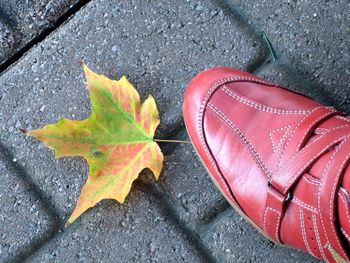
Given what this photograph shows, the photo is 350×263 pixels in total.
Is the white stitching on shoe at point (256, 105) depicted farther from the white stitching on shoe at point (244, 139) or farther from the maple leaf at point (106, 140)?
the maple leaf at point (106, 140)

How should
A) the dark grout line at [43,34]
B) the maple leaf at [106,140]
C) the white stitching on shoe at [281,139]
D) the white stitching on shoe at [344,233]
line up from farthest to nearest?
1. the dark grout line at [43,34]
2. the maple leaf at [106,140]
3. the white stitching on shoe at [281,139]
4. the white stitching on shoe at [344,233]

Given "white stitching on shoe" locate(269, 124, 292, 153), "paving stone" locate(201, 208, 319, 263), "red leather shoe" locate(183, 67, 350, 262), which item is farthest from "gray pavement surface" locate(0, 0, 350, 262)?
"white stitching on shoe" locate(269, 124, 292, 153)

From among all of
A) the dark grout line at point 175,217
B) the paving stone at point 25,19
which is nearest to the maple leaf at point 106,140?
the dark grout line at point 175,217

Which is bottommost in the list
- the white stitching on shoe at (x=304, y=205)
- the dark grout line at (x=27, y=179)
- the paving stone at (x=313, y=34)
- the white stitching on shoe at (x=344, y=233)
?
the dark grout line at (x=27, y=179)

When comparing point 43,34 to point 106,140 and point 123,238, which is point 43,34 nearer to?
point 106,140

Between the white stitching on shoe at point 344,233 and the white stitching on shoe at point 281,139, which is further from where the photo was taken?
the white stitching on shoe at point 281,139
